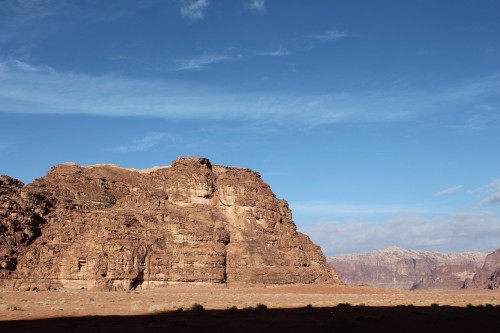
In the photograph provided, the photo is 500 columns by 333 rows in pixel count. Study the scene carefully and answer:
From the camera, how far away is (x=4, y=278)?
2365 inches

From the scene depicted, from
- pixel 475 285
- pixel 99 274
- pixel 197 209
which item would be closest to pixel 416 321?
pixel 99 274

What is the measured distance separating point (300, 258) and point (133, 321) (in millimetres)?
61950

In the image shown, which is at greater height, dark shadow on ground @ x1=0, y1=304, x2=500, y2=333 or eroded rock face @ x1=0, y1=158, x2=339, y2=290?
eroded rock face @ x1=0, y1=158, x2=339, y2=290

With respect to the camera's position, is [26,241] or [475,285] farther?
[475,285]

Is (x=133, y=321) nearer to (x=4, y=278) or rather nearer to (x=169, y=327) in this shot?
(x=169, y=327)

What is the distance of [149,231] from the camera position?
238ft

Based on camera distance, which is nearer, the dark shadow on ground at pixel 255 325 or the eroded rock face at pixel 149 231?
the dark shadow on ground at pixel 255 325

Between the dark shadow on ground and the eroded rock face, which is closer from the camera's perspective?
the dark shadow on ground

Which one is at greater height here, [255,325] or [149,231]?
[149,231]

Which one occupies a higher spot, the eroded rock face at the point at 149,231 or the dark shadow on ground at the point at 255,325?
the eroded rock face at the point at 149,231

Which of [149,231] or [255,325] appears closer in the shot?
[255,325]

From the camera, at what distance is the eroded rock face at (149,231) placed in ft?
214

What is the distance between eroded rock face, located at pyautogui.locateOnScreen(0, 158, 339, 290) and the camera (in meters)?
65.4

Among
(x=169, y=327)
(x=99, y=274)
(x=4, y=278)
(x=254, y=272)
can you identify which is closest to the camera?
(x=169, y=327)
